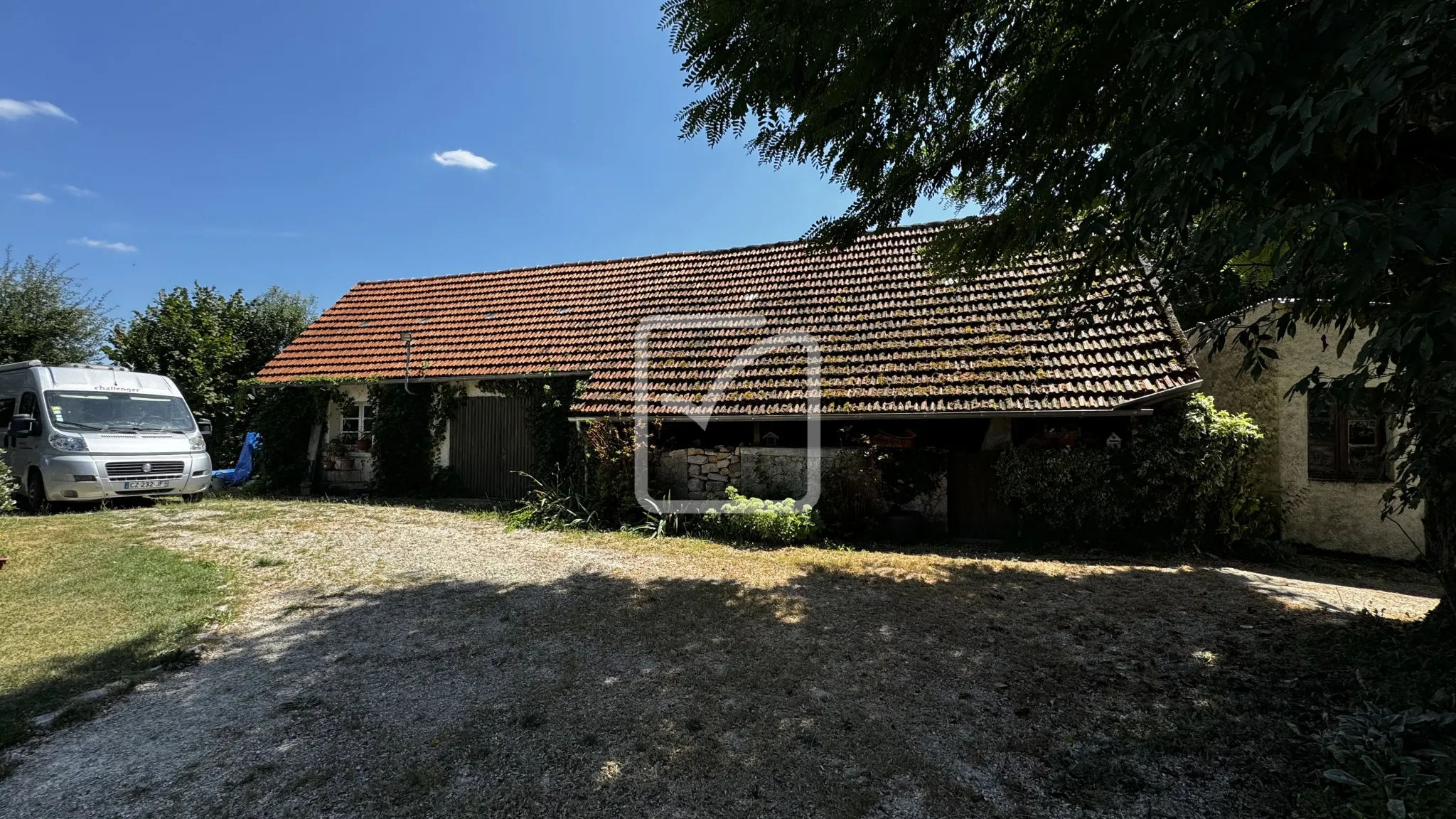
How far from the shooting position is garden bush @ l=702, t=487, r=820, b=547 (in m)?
8.40

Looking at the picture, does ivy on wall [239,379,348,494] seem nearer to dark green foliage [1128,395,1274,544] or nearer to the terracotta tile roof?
the terracotta tile roof

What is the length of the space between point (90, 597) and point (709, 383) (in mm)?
7552

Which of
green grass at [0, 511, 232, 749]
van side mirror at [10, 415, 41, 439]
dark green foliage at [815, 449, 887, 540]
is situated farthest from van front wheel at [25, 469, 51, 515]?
dark green foliage at [815, 449, 887, 540]

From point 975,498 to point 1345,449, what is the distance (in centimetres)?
522

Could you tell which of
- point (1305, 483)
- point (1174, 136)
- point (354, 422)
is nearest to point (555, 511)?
point (354, 422)

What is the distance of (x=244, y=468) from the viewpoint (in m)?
13.8

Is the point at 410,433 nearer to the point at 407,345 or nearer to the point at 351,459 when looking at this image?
the point at 351,459

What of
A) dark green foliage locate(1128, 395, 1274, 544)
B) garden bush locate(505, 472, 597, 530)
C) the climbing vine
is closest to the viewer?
dark green foliage locate(1128, 395, 1274, 544)

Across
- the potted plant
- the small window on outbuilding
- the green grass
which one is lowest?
the green grass

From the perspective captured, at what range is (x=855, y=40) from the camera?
3896mm

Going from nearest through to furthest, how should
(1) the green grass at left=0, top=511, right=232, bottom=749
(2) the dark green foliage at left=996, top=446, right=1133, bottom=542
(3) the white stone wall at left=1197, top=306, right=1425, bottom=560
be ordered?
(1) the green grass at left=0, top=511, right=232, bottom=749 → (2) the dark green foliage at left=996, top=446, right=1133, bottom=542 → (3) the white stone wall at left=1197, top=306, right=1425, bottom=560

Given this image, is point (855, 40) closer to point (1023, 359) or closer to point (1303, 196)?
point (1303, 196)

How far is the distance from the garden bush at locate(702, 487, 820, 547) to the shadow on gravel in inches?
114

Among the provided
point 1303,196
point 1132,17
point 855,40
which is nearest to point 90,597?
point 855,40
